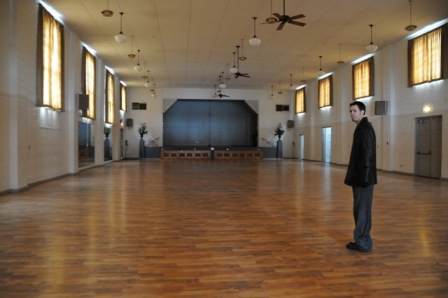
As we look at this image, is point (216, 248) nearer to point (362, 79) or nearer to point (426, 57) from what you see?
point (426, 57)

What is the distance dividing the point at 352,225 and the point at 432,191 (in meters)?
4.52

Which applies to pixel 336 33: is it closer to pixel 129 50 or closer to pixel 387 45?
pixel 387 45

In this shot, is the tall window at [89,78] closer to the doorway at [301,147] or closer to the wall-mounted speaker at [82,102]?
the wall-mounted speaker at [82,102]

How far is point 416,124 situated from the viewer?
39.0ft

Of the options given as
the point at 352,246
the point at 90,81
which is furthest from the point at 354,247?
the point at 90,81

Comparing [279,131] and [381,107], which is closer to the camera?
[381,107]

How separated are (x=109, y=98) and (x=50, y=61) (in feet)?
26.1

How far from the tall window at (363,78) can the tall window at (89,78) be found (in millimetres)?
11285

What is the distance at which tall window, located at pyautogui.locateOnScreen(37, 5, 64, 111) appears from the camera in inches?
344

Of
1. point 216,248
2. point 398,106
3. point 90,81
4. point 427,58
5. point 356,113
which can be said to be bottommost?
point 216,248

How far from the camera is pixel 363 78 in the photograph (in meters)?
14.9

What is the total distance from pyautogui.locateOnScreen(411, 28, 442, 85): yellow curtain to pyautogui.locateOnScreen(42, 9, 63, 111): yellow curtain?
1140 centimetres

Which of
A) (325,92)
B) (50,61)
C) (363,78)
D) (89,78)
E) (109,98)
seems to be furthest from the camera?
(325,92)

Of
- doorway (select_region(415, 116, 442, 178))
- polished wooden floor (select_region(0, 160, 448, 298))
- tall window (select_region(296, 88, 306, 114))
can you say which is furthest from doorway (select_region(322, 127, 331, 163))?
polished wooden floor (select_region(0, 160, 448, 298))
